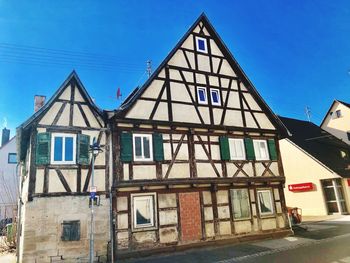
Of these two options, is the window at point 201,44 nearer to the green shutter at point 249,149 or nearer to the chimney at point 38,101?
the green shutter at point 249,149

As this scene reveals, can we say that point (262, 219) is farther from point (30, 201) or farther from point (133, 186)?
point (30, 201)

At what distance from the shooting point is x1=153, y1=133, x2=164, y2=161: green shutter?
13.2 meters

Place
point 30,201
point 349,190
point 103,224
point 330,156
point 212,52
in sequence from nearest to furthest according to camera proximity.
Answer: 1. point 30,201
2. point 103,224
3. point 212,52
4. point 349,190
5. point 330,156

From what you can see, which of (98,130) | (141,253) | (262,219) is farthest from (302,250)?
(98,130)

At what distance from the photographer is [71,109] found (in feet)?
40.8

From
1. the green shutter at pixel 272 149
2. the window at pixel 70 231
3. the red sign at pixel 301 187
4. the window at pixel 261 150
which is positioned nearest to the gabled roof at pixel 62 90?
the window at pixel 70 231

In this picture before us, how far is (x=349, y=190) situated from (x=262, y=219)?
12.7 metres

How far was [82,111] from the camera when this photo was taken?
497 inches

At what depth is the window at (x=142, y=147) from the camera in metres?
13.0

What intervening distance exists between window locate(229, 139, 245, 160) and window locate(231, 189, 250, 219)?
5.87 ft

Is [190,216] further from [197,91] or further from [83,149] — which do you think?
[197,91]

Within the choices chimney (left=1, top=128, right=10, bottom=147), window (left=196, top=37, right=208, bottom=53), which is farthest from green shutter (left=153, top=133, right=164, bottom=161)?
chimney (left=1, top=128, right=10, bottom=147)

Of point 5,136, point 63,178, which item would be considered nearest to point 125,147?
point 63,178

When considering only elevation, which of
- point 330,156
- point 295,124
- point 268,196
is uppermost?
point 295,124
